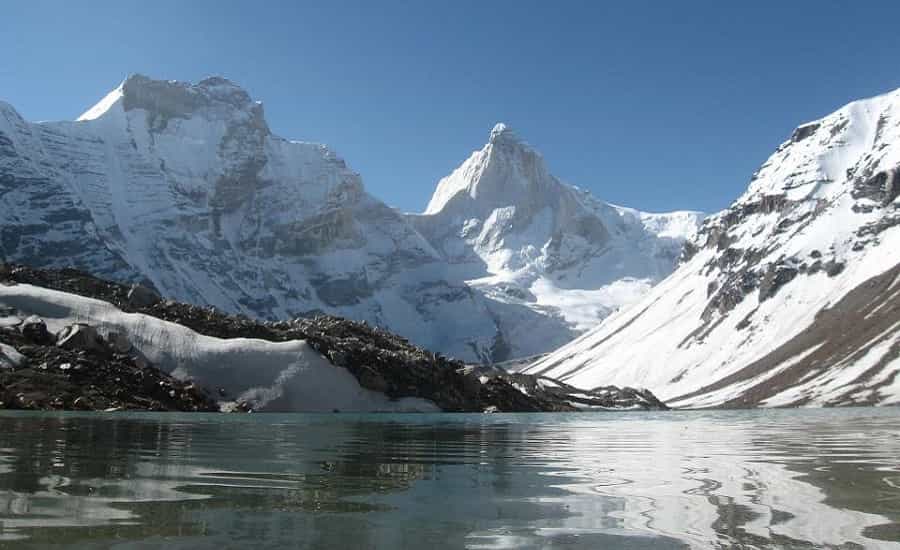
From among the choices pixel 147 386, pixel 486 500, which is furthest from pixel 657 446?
pixel 147 386

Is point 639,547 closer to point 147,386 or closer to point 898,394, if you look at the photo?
point 147,386

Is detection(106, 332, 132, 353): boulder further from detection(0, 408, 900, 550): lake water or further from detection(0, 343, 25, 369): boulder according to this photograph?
detection(0, 408, 900, 550): lake water

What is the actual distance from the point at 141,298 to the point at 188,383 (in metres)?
25.0

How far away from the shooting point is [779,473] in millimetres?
15086

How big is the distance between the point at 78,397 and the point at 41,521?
189 ft

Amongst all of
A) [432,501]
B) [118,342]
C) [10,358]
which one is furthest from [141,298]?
[432,501]

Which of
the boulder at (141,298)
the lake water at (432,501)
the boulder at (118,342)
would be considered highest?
the boulder at (141,298)

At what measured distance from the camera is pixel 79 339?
71.9 meters

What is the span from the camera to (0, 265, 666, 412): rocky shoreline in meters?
64.8

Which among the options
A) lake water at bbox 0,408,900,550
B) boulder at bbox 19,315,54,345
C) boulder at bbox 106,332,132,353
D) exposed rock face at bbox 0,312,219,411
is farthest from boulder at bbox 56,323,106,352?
lake water at bbox 0,408,900,550

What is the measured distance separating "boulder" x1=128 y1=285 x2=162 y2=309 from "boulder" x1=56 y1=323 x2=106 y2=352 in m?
16.9

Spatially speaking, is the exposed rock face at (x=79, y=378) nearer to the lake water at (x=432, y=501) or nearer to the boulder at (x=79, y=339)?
the boulder at (x=79, y=339)

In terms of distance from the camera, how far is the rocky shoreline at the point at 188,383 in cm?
6475

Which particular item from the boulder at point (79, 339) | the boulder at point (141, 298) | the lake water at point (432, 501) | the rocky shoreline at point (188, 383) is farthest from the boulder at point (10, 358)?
the lake water at point (432, 501)
